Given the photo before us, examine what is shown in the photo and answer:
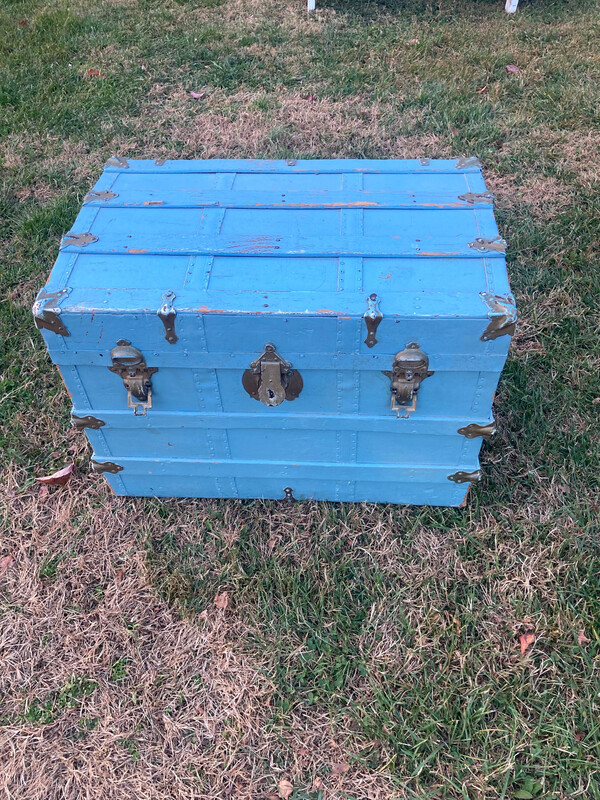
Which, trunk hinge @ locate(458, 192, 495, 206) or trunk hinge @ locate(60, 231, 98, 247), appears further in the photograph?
trunk hinge @ locate(458, 192, 495, 206)

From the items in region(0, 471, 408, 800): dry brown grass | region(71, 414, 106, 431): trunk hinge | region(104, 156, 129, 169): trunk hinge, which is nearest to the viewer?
region(0, 471, 408, 800): dry brown grass

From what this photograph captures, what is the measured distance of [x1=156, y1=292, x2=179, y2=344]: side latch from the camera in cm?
219

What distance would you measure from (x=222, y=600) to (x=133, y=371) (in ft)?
3.59

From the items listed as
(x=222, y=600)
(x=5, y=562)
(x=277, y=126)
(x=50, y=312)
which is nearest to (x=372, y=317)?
(x=50, y=312)

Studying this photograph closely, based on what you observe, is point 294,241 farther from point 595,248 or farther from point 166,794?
point 595,248

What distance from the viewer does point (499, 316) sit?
213 cm

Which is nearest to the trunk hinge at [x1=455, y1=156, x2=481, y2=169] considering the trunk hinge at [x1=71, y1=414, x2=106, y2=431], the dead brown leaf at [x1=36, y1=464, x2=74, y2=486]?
the trunk hinge at [x1=71, y1=414, x2=106, y2=431]

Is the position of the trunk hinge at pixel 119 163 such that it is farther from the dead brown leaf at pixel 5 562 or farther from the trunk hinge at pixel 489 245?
the dead brown leaf at pixel 5 562

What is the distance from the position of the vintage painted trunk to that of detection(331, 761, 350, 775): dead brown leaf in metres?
1.14

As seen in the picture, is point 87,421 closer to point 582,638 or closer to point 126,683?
point 126,683

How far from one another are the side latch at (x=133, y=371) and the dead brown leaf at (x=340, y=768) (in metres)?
1.57

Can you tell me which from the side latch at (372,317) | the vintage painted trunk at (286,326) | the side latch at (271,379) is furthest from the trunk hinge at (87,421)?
the side latch at (372,317)

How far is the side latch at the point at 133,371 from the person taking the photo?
230cm

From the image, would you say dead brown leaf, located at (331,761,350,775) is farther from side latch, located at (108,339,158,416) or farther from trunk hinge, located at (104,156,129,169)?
trunk hinge, located at (104,156,129,169)
